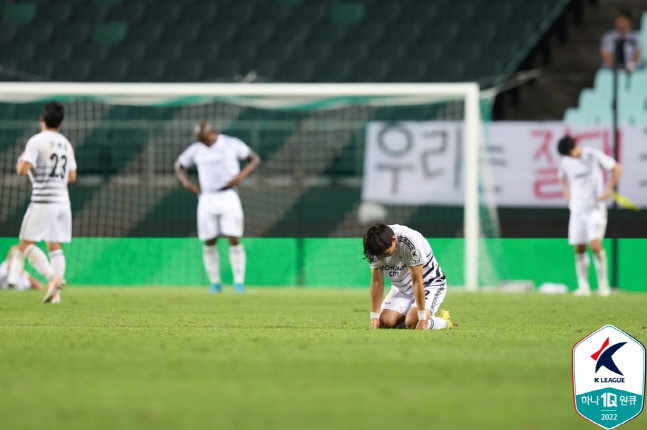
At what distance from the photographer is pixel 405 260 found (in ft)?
23.0

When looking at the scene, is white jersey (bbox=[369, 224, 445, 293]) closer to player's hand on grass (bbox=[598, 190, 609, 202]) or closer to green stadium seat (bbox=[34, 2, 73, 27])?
player's hand on grass (bbox=[598, 190, 609, 202])

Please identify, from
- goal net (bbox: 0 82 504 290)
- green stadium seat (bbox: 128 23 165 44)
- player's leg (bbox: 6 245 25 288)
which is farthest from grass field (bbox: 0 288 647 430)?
green stadium seat (bbox: 128 23 165 44)

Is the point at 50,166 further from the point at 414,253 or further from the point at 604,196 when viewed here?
the point at 604,196

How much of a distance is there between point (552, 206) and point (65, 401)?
38.5ft

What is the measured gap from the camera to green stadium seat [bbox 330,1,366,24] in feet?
69.2

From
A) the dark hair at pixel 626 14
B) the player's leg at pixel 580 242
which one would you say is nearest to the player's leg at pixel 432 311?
the player's leg at pixel 580 242

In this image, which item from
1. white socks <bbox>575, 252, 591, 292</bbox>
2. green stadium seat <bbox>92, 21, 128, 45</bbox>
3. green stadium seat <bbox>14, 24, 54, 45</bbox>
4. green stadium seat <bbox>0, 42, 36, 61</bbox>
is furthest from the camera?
green stadium seat <bbox>92, 21, 128, 45</bbox>

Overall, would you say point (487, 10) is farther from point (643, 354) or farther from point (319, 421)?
point (319, 421)

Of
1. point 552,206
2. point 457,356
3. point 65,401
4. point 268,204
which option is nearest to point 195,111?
point 268,204

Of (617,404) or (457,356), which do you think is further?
(457,356)

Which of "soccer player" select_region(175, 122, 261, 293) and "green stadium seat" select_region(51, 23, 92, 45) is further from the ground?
"green stadium seat" select_region(51, 23, 92, 45)

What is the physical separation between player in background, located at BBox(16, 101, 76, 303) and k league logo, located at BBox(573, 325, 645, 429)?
595 centimetres

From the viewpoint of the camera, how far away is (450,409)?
386 cm

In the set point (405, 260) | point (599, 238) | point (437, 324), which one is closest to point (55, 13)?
point (599, 238)
